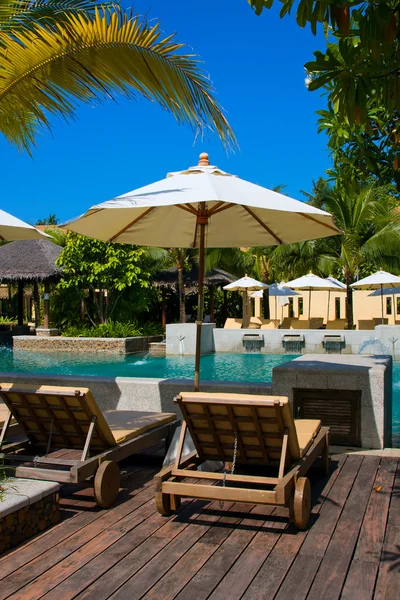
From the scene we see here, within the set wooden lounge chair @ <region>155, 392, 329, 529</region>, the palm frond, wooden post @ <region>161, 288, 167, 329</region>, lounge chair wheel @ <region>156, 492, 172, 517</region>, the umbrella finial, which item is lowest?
lounge chair wheel @ <region>156, 492, 172, 517</region>

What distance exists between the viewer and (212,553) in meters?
3.44

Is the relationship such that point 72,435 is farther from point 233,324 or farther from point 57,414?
point 233,324

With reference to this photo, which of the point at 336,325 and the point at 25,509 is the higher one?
the point at 336,325

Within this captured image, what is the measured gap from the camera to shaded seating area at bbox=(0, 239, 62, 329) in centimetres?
2408

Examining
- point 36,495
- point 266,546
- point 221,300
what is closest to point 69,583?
point 36,495

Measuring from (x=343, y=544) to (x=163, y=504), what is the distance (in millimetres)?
1118

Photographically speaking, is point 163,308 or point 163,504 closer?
point 163,504

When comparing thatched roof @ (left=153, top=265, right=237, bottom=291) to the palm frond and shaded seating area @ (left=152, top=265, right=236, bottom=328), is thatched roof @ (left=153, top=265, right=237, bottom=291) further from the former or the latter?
the palm frond

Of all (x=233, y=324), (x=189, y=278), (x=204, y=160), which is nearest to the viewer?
(x=204, y=160)

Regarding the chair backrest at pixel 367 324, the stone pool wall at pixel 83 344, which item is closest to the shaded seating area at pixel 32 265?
the stone pool wall at pixel 83 344

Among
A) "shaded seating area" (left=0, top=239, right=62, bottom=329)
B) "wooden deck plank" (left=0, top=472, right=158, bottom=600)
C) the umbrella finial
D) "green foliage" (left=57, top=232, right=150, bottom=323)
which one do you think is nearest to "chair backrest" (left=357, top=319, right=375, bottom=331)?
"green foliage" (left=57, top=232, right=150, bottom=323)

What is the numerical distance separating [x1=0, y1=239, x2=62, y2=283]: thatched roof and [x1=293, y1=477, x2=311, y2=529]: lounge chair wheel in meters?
21.1

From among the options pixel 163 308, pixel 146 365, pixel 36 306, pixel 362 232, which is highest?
pixel 362 232

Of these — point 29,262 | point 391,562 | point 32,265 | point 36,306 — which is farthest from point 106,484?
point 36,306
